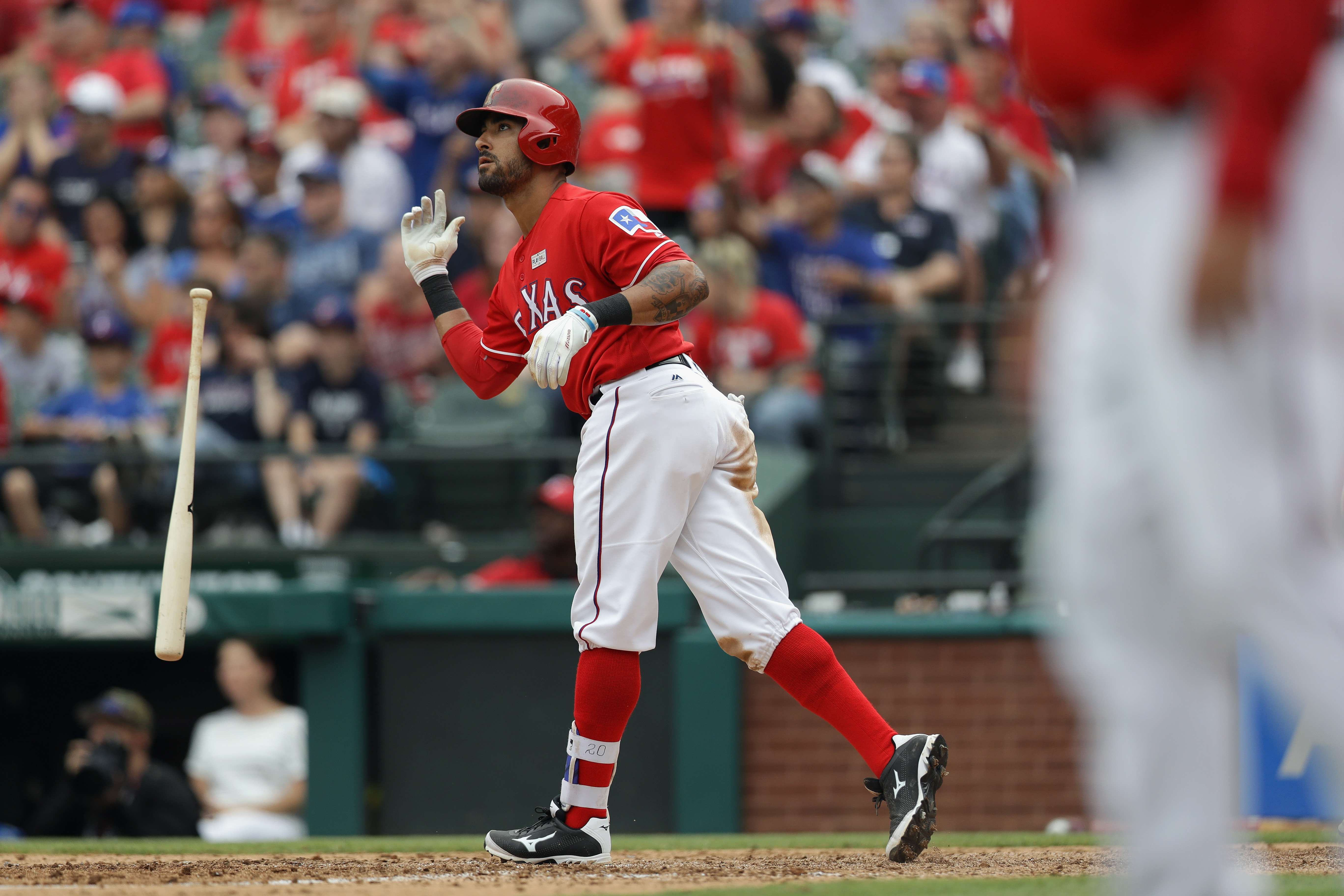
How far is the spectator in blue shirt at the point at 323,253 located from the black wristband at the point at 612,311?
17.3ft

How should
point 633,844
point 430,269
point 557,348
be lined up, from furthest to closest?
point 633,844
point 430,269
point 557,348

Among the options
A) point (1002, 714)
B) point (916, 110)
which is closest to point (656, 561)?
point (1002, 714)

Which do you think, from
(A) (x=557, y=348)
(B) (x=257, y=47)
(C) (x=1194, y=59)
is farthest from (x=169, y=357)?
(C) (x=1194, y=59)

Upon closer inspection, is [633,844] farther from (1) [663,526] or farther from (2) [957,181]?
(2) [957,181]

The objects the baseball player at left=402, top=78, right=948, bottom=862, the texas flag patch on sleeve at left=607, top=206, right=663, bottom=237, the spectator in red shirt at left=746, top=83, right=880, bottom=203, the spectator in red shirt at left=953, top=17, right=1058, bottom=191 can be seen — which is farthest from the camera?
the spectator in red shirt at left=746, top=83, right=880, bottom=203

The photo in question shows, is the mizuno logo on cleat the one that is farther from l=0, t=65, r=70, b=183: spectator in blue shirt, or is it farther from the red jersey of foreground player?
l=0, t=65, r=70, b=183: spectator in blue shirt

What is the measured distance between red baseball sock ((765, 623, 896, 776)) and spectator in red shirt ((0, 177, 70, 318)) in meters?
6.83

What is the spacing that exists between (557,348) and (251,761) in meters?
3.76

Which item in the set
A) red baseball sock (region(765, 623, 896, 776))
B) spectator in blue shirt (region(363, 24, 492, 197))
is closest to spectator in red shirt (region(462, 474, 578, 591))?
red baseball sock (region(765, 623, 896, 776))

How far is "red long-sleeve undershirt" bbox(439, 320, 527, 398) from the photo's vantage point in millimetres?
4449

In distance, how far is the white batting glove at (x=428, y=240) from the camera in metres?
4.56

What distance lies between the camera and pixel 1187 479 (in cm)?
202

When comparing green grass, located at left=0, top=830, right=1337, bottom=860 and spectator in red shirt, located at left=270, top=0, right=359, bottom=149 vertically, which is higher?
spectator in red shirt, located at left=270, top=0, right=359, bottom=149

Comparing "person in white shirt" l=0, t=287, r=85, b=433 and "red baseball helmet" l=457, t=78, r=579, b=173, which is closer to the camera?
"red baseball helmet" l=457, t=78, r=579, b=173
